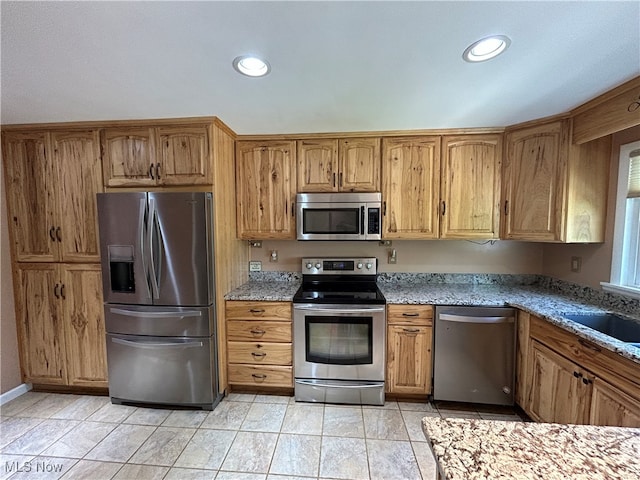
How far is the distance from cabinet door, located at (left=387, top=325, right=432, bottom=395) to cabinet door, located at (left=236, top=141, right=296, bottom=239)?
4.26 ft

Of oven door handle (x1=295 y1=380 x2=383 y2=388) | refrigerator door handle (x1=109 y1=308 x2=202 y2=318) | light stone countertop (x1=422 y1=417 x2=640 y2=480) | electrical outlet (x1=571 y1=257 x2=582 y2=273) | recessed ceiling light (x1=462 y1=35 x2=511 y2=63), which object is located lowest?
oven door handle (x1=295 y1=380 x2=383 y2=388)

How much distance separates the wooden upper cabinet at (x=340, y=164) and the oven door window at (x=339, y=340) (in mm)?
1190

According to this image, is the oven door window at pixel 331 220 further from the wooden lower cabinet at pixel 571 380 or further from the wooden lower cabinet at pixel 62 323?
the wooden lower cabinet at pixel 62 323

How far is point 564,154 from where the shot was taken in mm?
2033

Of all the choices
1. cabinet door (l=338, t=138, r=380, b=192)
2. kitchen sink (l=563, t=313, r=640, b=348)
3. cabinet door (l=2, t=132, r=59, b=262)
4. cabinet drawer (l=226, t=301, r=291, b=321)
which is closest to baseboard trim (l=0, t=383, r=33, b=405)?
cabinet door (l=2, t=132, r=59, b=262)

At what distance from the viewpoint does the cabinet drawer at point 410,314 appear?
7.30ft

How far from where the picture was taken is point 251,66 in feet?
4.70

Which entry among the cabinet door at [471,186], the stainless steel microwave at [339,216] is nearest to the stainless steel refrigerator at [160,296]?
the stainless steel microwave at [339,216]

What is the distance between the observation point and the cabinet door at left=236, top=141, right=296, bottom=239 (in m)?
2.56

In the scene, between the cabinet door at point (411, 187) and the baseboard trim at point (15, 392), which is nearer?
the baseboard trim at point (15, 392)

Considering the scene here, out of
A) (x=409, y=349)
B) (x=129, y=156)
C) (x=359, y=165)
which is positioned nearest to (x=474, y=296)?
(x=409, y=349)

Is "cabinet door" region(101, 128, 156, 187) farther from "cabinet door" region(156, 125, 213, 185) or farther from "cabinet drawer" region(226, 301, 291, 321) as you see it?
"cabinet drawer" region(226, 301, 291, 321)

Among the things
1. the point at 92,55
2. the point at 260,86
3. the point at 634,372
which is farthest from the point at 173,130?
the point at 634,372

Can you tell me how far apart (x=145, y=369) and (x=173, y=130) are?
1.95m
